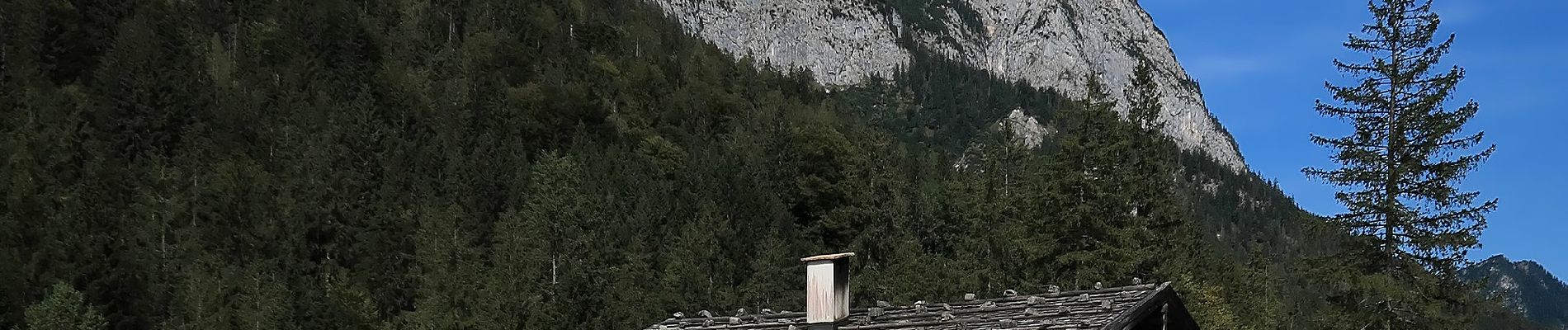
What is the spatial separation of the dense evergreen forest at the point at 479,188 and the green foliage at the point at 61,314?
22cm

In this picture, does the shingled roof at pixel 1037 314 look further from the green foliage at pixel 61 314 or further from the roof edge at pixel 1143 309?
the green foliage at pixel 61 314

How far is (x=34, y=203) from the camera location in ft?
186

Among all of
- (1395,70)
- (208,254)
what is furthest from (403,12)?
(1395,70)

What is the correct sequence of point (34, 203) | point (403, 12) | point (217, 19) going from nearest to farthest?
point (34, 203) < point (217, 19) < point (403, 12)

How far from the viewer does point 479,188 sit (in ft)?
229

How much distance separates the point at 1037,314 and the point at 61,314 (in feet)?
140

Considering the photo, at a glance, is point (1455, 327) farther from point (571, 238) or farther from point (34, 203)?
point (34, 203)

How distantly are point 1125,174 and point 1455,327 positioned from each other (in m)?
12.6

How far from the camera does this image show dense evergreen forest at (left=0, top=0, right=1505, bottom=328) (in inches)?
1709

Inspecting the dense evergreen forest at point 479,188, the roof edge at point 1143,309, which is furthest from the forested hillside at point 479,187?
the roof edge at point 1143,309

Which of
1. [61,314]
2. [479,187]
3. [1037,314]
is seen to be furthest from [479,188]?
[1037,314]

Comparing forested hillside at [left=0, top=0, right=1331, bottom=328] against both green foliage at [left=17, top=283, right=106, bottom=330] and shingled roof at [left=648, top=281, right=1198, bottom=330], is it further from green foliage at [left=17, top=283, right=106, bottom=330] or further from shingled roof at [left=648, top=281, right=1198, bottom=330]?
shingled roof at [left=648, top=281, right=1198, bottom=330]

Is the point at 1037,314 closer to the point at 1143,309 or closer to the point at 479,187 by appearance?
the point at 1143,309

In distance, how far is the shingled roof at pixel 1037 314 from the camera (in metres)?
14.3
